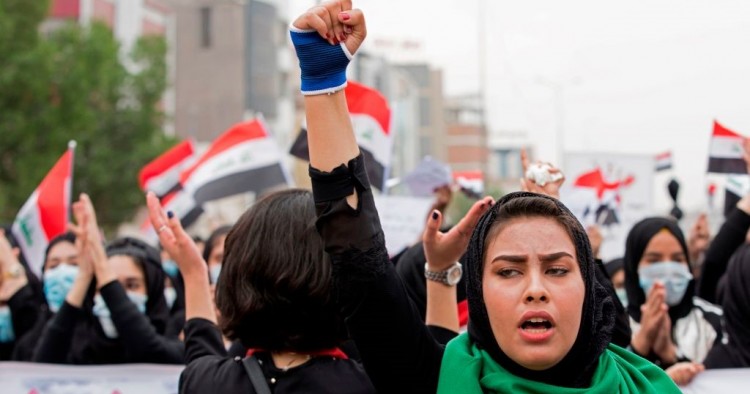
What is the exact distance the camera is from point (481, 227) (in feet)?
8.14

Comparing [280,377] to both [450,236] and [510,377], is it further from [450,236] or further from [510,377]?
[510,377]

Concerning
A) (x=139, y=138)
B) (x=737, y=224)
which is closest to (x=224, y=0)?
(x=139, y=138)

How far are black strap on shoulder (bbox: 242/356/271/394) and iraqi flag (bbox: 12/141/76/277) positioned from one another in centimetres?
403

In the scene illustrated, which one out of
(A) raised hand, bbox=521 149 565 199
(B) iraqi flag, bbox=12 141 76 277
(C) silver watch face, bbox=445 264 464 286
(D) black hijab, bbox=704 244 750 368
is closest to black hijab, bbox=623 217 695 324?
(D) black hijab, bbox=704 244 750 368

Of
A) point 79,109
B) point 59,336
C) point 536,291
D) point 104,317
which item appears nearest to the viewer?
point 536,291

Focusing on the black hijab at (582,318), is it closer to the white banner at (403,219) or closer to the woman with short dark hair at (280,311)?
the woman with short dark hair at (280,311)

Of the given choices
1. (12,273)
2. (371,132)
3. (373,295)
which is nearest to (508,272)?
A: (373,295)

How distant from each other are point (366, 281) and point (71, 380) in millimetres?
2617

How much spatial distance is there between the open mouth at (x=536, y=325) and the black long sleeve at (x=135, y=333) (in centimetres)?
236

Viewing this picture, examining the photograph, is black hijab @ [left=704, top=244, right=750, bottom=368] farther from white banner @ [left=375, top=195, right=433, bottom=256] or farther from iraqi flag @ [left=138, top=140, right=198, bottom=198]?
iraqi flag @ [left=138, top=140, right=198, bottom=198]

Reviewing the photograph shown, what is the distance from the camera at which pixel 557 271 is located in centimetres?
239

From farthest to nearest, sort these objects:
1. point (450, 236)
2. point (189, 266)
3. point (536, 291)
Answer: point (189, 266) < point (450, 236) < point (536, 291)

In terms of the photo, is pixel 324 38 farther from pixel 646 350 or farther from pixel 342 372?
pixel 646 350

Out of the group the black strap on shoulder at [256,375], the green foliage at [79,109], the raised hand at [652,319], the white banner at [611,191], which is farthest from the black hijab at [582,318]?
→ the green foliage at [79,109]
